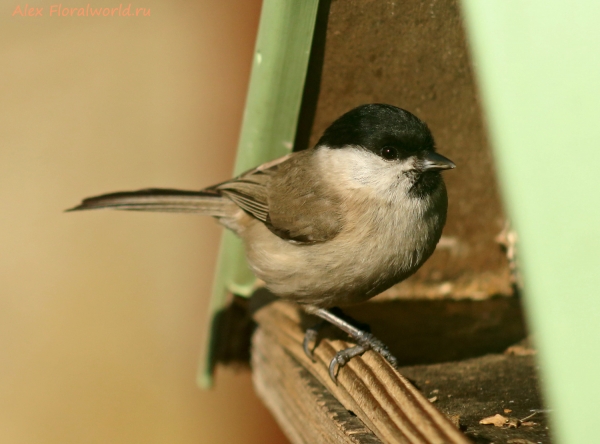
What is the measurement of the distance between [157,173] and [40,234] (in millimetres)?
847

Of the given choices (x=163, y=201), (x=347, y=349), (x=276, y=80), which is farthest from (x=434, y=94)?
(x=163, y=201)

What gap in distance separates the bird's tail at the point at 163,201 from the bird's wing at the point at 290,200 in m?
0.12

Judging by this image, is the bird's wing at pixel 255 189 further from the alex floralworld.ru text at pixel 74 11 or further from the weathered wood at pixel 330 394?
the alex floralworld.ru text at pixel 74 11

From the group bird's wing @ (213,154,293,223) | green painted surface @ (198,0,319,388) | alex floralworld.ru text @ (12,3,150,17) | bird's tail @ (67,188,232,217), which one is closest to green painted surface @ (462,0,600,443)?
green painted surface @ (198,0,319,388)

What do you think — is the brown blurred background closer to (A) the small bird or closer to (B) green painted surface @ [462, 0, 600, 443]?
(A) the small bird

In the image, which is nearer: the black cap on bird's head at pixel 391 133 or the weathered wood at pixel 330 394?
the weathered wood at pixel 330 394

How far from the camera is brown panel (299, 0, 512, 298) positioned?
1842mm

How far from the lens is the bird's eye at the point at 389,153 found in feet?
6.05

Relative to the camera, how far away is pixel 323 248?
6.38ft

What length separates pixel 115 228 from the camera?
4344mm

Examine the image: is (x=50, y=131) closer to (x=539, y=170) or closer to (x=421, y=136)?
(x=421, y=136)

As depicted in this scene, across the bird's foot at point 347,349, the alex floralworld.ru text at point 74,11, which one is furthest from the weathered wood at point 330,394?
the alex floralworld.ru text at point 74,11

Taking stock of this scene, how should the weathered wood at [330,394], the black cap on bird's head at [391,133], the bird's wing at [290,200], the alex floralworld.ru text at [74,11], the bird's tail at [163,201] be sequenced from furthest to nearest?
the alex floralworld.ru text at [74,11], the bird's tail at [163,201], the bird's wing at [290,200], the black cap on bird's head at [391,133], the weathered wood at [330,394]

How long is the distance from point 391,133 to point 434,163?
153mm
